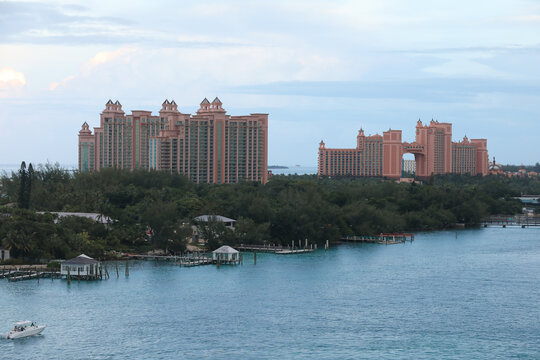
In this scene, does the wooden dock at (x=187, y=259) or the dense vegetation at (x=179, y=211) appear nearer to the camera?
the dense vegetation at (x=179, y=211)

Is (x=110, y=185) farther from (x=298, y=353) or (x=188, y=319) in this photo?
(x=298, y=353)

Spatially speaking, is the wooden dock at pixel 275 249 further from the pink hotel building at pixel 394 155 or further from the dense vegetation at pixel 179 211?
the pink hotel building at pixel 394 155

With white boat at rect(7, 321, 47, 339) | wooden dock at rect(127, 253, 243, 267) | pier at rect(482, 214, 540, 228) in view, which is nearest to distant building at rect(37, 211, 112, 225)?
wooden dock at rect(127, 253, 243, 267)

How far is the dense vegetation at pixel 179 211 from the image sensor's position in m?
42.6

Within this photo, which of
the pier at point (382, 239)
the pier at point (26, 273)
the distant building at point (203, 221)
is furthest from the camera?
the pier at point (382, 239)

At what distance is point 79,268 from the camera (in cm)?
3788

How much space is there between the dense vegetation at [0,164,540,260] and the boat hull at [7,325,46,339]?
532 inches

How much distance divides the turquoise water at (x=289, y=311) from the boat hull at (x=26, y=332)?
0.30 metres

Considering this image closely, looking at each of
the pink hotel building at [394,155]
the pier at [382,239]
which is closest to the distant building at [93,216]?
the pier at [382,239]

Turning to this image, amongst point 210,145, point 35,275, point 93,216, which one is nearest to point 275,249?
point 93,216

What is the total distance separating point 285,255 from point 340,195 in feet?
60.6

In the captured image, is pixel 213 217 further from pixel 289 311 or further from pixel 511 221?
pixel 511 221

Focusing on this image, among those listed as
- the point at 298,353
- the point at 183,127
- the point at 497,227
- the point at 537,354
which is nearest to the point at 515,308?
the point at 537,354

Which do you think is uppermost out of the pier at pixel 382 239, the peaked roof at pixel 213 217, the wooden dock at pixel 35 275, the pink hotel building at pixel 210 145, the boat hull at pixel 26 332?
the pink hotel building at pixel 210 145
